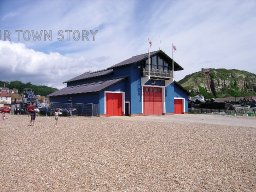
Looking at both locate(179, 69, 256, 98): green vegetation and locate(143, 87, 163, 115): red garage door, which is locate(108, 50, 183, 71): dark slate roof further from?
locate(179, 69, 256, 98): green vegetation

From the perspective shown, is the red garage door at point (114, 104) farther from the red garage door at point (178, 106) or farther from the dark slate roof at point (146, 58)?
the red garage door at point (178, 106)

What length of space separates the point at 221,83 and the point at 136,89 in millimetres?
61157

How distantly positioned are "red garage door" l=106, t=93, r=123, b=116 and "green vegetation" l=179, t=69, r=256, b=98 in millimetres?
47773

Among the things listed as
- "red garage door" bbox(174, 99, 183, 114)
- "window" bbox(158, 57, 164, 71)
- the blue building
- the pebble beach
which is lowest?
the pebble beach

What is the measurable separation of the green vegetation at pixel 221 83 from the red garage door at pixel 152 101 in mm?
42943

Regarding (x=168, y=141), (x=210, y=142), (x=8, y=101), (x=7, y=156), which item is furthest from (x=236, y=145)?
(x=8, y=101)

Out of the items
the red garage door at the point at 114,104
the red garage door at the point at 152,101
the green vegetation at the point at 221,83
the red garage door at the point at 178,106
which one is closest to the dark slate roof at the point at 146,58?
the red garage door at the point at 152,101

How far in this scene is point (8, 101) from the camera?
103062mm

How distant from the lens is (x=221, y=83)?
305 ft

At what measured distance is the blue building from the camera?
36.0 m

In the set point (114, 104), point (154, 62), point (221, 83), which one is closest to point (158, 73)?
point (154, 62)

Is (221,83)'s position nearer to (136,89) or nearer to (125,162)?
(136,89)

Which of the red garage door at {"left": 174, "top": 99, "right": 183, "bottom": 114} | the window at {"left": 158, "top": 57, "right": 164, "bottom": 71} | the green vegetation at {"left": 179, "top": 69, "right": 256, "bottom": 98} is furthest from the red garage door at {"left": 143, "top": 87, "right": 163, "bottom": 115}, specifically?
the green vegetation at {"left": 179, "top": 69, "right": 256, "bottom": 98}

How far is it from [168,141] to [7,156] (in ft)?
25.1
